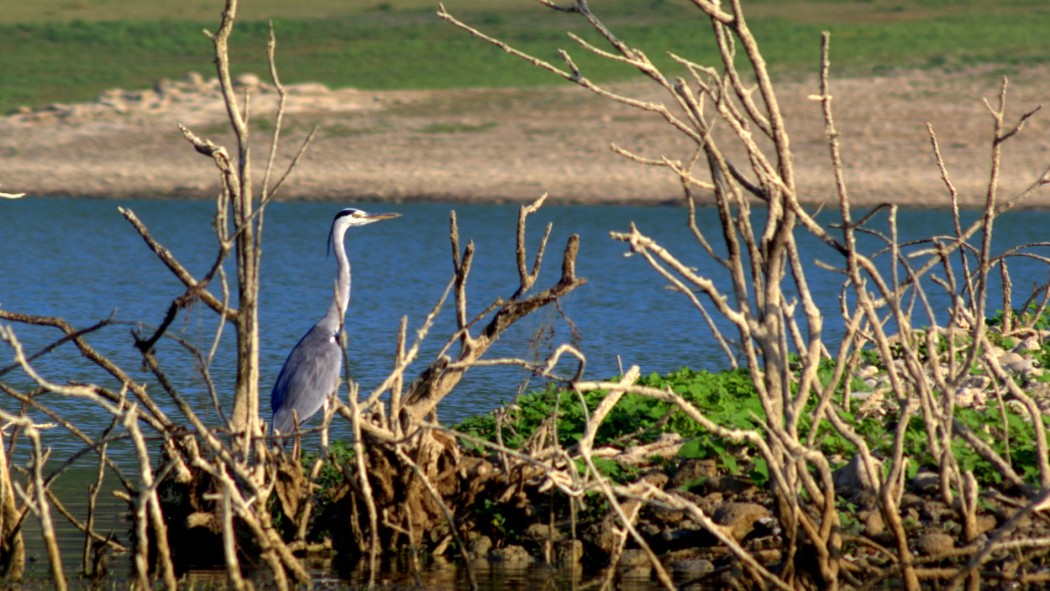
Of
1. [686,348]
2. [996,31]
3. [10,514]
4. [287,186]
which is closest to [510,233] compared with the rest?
[287,186]

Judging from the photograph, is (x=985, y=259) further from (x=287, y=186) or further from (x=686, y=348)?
(x=287, y=186)

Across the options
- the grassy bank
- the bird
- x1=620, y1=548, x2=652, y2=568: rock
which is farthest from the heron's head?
the grassy bank

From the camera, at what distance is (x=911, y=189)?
1428 inches

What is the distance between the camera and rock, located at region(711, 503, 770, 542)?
7043mm

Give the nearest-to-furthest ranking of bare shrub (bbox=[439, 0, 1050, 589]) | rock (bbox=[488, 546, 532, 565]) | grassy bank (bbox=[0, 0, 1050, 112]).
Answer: bare shrub (bbox=[439, 0, 1050, 589]), rock (bbox=[488, 546, 532, 565]), grassy bank (bbox=[0, 0, 1050, 112])

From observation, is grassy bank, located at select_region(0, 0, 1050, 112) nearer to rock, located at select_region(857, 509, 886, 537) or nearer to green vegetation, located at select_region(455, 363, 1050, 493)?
green vegetation, located at select_region(455, 363, 1050, 493)

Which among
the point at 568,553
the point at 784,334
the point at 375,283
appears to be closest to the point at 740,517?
the point at 568,553

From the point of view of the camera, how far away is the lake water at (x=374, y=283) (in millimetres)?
13320

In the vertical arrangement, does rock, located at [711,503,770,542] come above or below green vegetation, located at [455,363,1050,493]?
below

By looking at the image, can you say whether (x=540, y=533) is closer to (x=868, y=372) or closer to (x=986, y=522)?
(x=986, y=522)

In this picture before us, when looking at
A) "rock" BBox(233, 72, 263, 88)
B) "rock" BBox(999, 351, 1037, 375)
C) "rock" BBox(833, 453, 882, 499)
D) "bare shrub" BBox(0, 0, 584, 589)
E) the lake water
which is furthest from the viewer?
"rock" BBox(233, 72, 263, 88)

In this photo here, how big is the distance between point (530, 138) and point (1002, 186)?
1139 cm

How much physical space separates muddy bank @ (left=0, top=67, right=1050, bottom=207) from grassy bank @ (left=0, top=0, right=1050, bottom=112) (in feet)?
14.5

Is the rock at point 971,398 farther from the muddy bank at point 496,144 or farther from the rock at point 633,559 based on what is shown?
the muddy bank at point 496,144
